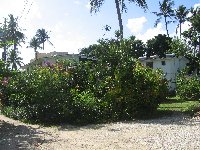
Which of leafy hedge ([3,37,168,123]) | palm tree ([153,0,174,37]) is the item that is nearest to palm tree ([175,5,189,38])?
palm tree ([153,0,174,37])

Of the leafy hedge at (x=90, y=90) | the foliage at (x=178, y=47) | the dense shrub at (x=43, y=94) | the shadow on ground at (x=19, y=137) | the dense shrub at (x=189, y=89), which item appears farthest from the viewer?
the foliage at (x=178, y=47)

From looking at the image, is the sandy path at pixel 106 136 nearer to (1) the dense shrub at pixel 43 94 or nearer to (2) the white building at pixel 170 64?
(1) the dense shrub at pixel 43 94

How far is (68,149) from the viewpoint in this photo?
1116 centimetres

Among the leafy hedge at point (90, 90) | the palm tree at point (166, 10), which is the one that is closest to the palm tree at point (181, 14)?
the palm tree at point (166, 10)


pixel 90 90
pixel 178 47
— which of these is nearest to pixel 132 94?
pixel 90 90

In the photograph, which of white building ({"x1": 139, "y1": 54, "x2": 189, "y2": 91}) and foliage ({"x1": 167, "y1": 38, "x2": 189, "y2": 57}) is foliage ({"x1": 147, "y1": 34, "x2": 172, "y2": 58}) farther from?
foliage ({"x1": 167, "y1": 38, "x2": 189, "y2": 57})

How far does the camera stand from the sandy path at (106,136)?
11471mm

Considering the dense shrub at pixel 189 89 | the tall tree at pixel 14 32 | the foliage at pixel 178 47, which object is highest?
the tall tree at pixel 14 32

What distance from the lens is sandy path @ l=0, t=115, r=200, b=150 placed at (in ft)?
37.6

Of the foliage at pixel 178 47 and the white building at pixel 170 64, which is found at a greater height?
the foliage at pixel 178 47

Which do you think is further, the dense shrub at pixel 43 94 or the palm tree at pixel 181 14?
the palm tree at pixel 181 14

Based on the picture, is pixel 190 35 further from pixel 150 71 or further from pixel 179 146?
pixel 179 146

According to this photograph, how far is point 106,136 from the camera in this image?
1337cm

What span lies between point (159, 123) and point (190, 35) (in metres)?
35.9
